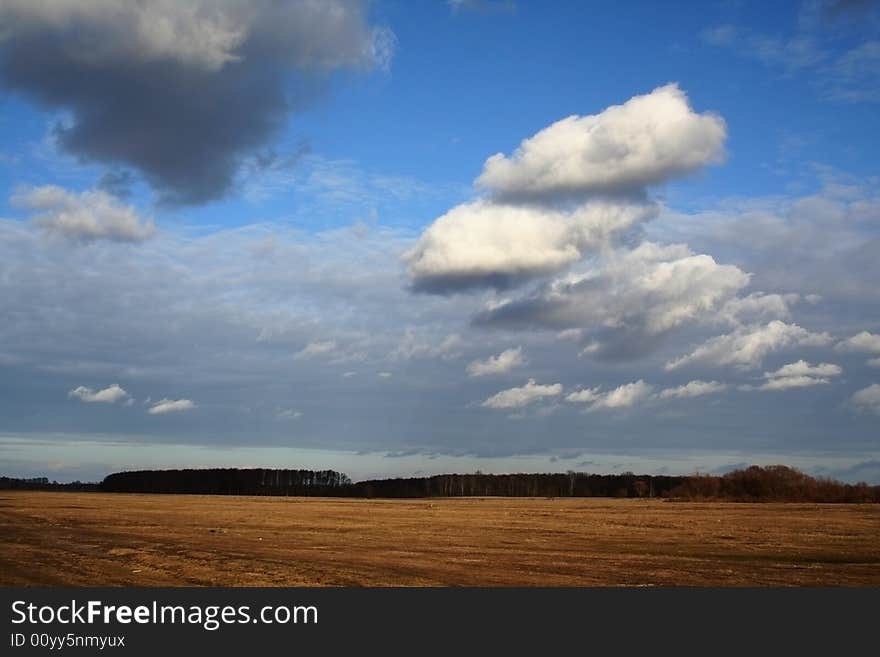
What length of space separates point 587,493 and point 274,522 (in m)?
134

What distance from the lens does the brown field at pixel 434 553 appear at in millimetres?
24359

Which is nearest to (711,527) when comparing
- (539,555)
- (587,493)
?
(539,555)

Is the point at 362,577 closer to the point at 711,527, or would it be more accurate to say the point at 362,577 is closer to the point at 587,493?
the point at 711,527

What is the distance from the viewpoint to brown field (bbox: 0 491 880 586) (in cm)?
2436

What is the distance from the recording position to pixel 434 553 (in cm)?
3244

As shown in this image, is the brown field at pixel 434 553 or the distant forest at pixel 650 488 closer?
the brown field at pixel 434 553

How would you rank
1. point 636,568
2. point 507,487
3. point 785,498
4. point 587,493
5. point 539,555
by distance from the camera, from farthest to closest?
point 507,487, point 587,493, point 785,498, point 539,555, point 636,568

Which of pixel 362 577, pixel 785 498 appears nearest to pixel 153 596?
pixel 362 577

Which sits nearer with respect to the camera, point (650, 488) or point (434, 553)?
point (434, 553)

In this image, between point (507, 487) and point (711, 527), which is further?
point (507, 487)

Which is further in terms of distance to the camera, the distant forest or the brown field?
the distant forest

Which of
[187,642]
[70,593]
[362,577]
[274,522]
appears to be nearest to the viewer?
[187,642]

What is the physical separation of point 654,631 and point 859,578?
11941 mm

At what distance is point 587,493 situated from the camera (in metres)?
179
